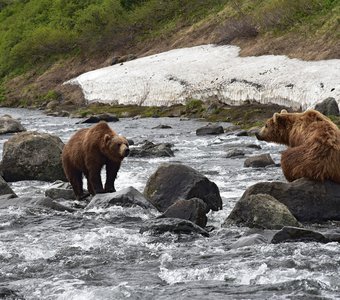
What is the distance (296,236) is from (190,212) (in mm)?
2233

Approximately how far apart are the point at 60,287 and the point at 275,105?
25102 mm

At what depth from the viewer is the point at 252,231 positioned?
416 inches

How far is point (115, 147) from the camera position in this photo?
13.7 meters

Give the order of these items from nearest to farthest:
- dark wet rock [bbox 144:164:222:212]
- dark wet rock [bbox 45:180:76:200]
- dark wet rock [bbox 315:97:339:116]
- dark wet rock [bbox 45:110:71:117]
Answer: dark wet rock [bbox 144:164:222:212] → dark wet rock [bbox 45:180:76:200] → dark wet rock [bbox 315:97:339:116] → dark wet rock [bbox 45:110:71:117]

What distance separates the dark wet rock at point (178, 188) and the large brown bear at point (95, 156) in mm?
920

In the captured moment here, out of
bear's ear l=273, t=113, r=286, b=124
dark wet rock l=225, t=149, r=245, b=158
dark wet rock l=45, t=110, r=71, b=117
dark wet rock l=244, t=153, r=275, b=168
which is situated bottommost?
dark wet rock l=45, t=110, r=71, b=117

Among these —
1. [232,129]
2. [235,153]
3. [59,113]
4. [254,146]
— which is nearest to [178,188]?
[235,153]

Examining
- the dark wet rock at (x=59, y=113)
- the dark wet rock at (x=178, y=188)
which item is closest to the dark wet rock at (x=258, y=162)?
the dark wet rock at (x=178, y=188)

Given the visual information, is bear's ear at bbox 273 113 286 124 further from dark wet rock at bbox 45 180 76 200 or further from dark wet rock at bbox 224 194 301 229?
dark wet rock at bbox 45 180 76 200

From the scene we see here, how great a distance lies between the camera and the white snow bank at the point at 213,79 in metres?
31.0

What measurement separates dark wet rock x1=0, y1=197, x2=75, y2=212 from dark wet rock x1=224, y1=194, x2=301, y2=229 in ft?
11.5

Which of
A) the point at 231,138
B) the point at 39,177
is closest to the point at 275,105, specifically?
the point at 231,138

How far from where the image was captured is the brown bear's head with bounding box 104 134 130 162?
44.4ft

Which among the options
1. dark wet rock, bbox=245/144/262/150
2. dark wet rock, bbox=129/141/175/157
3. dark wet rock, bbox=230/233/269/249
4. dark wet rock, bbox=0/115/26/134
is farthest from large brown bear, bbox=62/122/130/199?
dark wet rock, bbox=0/115/26/134
